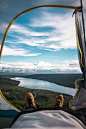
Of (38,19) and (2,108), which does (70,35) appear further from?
(2,108)

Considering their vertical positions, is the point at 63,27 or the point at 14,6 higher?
the point at 14,6

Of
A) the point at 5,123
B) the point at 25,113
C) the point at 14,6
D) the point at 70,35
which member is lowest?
the point at 5,123

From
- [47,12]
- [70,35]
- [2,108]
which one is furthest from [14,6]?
[2,108]

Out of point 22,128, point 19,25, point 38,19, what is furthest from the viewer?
point 19,25

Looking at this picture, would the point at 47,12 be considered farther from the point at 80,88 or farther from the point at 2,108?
the point at 2,108

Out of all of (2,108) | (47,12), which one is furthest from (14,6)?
(2,108)

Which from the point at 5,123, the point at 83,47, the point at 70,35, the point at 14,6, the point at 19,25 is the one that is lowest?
the point at 5,123

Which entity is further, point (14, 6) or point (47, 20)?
point (47, 20)

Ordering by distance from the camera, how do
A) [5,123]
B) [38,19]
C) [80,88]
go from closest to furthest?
1. [5,123]
2. [80,88]
3. [38,19]

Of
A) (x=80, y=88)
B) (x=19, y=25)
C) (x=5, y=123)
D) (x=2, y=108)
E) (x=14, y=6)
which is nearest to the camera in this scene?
(x=5, y=123)
